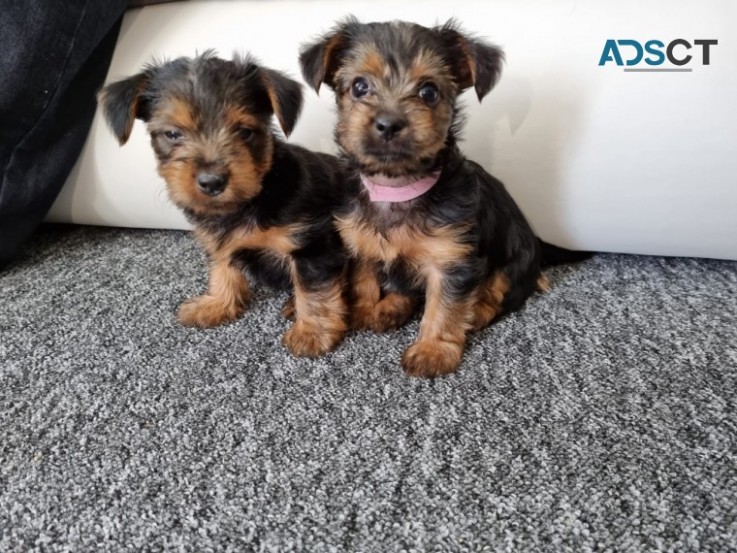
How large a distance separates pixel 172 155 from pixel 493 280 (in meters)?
1.34

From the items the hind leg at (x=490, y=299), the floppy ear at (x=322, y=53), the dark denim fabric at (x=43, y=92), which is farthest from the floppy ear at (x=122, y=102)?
the hind leg at (x=490, y=299)

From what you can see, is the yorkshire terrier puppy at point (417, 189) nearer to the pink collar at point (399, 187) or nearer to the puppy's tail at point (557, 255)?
the pink collar at point (399, 187)

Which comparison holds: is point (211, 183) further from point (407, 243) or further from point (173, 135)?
point (407, 243)

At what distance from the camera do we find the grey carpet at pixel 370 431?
64.2 inches

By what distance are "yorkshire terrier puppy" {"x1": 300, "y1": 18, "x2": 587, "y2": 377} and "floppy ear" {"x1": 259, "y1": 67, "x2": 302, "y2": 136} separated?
81 millimetres

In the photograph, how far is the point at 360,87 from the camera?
2.21m

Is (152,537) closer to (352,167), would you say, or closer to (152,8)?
(352,167)

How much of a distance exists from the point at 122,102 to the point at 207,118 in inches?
13.2

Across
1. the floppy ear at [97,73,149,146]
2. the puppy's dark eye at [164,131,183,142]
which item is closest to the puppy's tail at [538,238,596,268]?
the puppy's dark eye at [164,131,183,142]

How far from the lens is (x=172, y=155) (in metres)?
2.22

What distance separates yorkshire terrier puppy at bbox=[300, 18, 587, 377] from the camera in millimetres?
2117

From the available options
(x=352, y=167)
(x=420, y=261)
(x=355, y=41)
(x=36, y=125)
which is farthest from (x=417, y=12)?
(x=36, y=125)

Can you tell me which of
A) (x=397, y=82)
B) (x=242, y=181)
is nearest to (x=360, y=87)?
(x=397, y=82)

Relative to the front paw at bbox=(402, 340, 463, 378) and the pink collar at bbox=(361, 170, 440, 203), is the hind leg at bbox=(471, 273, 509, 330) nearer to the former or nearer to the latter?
the front paw at bbox=(402, 340, 463, 378)
